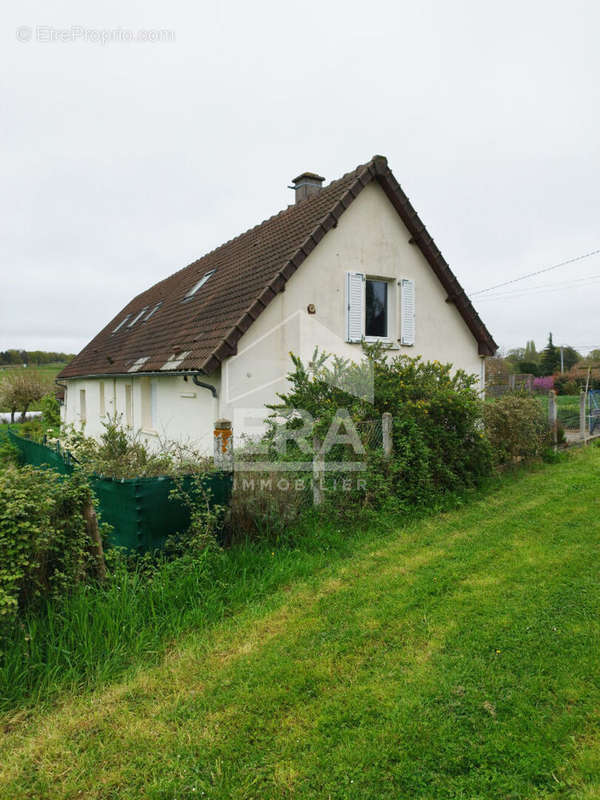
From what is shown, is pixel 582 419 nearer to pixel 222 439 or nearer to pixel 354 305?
pixel 354 305

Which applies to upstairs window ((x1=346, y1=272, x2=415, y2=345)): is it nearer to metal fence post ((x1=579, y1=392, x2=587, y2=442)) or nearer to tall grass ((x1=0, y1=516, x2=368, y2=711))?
metal fence post ((x1=579, y1=392, x2=587, y2=442))

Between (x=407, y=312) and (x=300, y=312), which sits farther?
(x=407, y=312)

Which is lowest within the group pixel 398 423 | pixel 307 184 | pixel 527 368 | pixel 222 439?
pixel 222 439

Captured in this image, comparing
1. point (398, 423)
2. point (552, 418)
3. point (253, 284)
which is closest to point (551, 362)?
point (552, 418)

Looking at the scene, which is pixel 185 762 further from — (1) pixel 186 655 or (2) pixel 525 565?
(2) pixel 525 565

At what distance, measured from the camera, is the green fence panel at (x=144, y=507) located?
185 inches

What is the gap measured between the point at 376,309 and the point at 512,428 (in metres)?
3.91

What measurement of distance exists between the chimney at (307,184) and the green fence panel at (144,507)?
424 inches

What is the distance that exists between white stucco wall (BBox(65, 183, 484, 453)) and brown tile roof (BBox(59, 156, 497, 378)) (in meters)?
0.27

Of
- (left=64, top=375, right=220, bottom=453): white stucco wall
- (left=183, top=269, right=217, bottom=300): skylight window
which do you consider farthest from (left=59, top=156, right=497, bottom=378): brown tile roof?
(left=64, top=375, right=220, bottom=453): white stucco wall

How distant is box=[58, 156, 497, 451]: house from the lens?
8.93 m

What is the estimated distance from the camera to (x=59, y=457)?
6.87 m

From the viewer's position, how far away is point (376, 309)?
Result: 11117 millimetres

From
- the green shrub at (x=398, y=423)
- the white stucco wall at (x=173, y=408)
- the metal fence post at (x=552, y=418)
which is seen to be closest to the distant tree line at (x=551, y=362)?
the metal fence post at (x=552, y=418)
